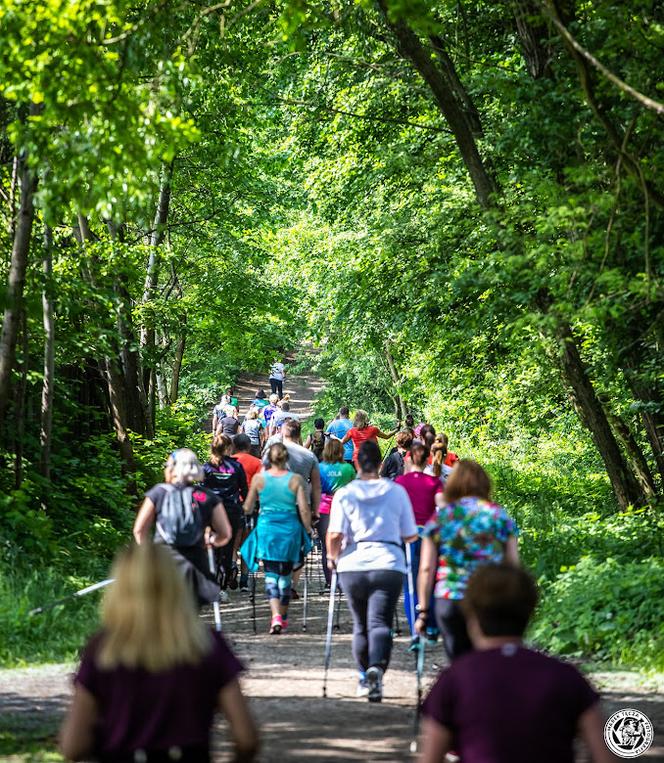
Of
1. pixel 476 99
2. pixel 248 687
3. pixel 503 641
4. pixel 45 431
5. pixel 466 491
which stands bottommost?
pixel 248 687

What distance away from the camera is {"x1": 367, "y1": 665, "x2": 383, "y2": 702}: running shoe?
8375mm

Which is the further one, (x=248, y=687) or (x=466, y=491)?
(x=248, y=687)

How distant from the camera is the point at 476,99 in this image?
1933cm

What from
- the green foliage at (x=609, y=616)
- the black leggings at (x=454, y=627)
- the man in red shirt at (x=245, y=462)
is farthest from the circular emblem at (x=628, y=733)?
the man in red shirt at (x=245, y=462)

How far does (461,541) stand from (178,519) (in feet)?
7.64

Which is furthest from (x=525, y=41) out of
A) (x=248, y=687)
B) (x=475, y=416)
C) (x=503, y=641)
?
(x=475, y=416)

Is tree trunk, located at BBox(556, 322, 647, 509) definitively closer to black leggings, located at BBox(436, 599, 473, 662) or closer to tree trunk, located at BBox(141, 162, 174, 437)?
tree trunk, located at BBox(141, 162, 174, 437)

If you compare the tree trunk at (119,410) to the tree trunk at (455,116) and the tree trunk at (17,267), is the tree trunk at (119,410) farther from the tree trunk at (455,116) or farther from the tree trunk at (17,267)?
the tree trunk at (455,116)

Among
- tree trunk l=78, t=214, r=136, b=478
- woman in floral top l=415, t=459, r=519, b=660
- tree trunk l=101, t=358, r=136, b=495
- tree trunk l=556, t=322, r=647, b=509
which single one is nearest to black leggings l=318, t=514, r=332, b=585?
tree trunk l=556, t=322, r=647, b=509

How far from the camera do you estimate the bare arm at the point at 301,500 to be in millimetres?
11820

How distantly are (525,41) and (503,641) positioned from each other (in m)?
11.9

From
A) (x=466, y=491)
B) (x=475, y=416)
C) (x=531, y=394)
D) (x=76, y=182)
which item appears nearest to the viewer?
(x=466, y=491)

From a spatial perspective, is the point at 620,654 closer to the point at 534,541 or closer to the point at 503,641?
the point at 534,541

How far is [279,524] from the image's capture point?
38.9 ft
